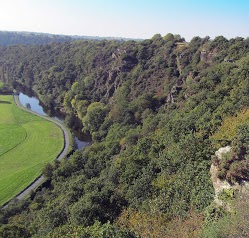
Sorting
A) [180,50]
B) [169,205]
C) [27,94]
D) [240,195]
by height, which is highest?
[180,50]

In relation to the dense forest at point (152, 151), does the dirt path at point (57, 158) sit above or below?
below

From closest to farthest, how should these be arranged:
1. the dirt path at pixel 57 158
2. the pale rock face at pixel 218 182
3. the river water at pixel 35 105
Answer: the pale rock face at pixel 218 182
the dirt path at pixel 57 158
the river water at pixel 35 105

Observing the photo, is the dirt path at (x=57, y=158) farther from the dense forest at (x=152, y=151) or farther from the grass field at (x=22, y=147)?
the dense forest at (x=152, y=151)

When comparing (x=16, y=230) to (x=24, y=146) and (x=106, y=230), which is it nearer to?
(x=106, y=230)

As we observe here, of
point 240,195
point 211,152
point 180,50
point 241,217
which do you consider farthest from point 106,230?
point 180,50

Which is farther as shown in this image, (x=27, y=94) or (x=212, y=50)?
(x=27, y=94)

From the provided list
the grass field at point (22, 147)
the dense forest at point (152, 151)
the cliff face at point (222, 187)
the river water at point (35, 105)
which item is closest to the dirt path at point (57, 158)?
the grass field at point (22, 147)

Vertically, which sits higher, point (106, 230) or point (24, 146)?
point (106, 230)
